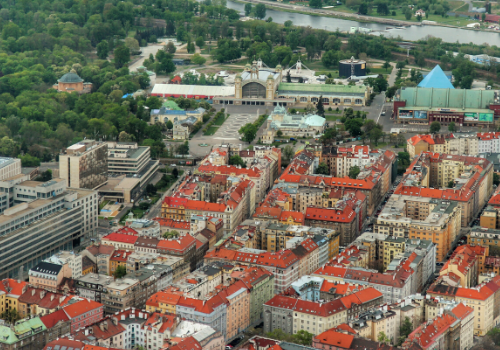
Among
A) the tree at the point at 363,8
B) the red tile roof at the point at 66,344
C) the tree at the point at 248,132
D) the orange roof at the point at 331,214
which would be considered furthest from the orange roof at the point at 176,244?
the tree at the point at 363,8

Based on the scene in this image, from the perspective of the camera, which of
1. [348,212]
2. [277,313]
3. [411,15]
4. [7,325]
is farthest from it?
[411,15]

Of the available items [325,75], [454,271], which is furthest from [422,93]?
[454,271]

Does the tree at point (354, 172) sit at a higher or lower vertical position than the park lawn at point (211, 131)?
higher

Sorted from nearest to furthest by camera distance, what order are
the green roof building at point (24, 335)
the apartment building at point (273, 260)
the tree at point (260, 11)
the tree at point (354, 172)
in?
the green roof building at point (24, 335) < the apartment building at point (273, 260) < the tree at point (354, 172) < the tree at point (260, 11)

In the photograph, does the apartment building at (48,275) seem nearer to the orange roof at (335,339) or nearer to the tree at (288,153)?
the orange roof at (335,339)

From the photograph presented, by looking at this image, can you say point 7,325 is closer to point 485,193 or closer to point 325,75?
point 485,193

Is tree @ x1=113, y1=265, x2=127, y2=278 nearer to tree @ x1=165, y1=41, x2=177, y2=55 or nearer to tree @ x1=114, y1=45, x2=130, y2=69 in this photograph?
tree @ x1=114, y1=45, x2=130, y2=69

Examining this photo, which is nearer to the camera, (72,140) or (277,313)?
(277,313)
